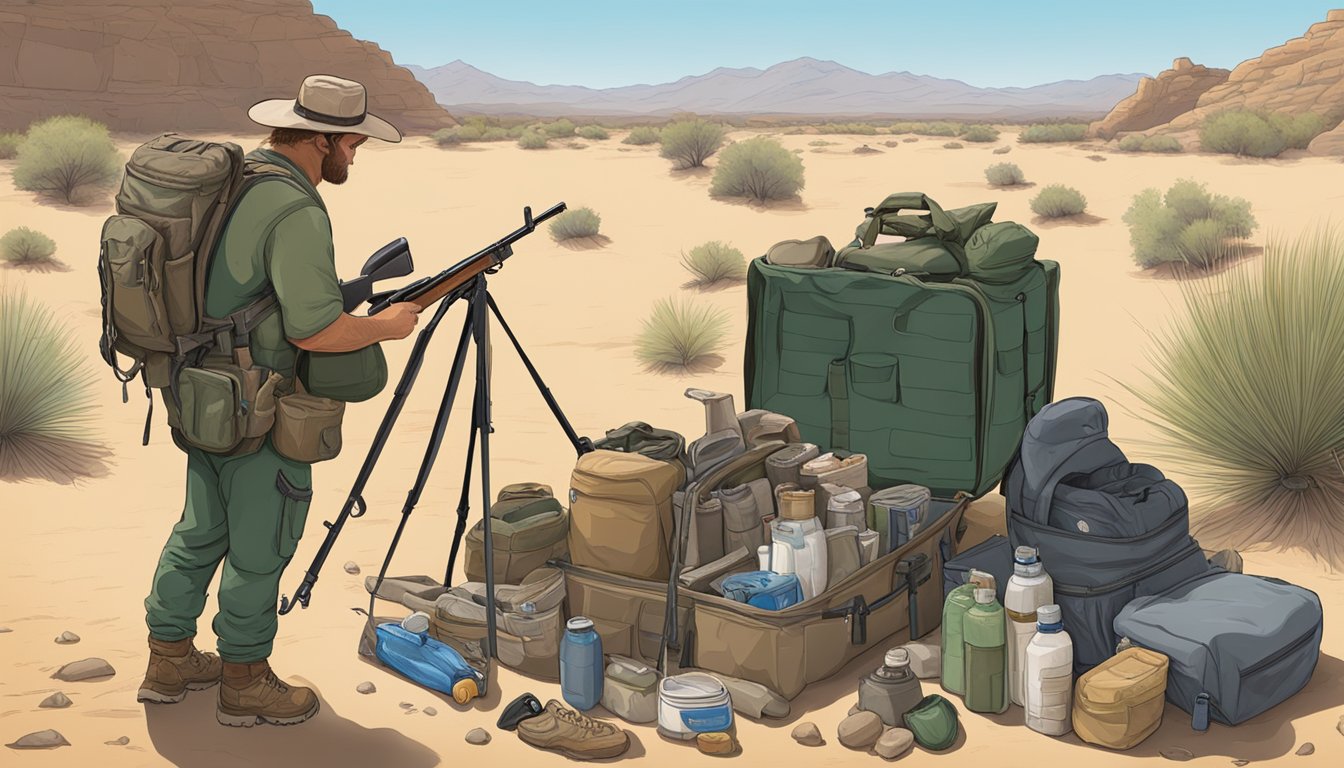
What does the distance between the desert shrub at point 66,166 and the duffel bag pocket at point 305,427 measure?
1654 cm

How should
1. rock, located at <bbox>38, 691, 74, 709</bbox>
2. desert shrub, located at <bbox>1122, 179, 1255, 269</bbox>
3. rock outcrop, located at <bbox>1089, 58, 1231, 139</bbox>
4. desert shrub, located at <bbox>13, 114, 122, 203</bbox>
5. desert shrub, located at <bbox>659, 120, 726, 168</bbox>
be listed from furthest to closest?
1. rock outcrop, located at <bbox>1089, 58, 1231, 139</bbox>
2. desert shrub, located at <bbox>659, 120, 726, 168</bbox>
3. desert shrub, located at <bbox>13, 114, 122, 203</bbox>
4. desert shrub, located at <bbox>1122, 179, 1255, 269</bbox>
5. rock, located at <bbox>38, 691, 74, 709</bbox>

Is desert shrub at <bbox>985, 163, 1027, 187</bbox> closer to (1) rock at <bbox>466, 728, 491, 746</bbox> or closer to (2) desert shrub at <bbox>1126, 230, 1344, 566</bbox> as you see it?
(2) desert shrub at <bbox>1126, 230, 1344, 566</bbox>

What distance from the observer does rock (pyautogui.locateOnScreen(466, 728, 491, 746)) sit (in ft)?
16.8

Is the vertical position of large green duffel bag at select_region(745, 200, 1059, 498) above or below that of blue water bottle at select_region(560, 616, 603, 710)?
above

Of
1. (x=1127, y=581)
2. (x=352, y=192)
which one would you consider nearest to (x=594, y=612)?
(x=1127, y=581)

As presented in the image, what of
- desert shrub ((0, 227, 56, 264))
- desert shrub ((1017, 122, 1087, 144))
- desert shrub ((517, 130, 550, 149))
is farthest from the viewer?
desert shrub ((1017, 122, 1087, 144))

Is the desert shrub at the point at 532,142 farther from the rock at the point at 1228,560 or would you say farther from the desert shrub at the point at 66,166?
the rock at the point at 1228,560

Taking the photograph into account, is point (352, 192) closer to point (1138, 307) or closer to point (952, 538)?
point (1138, 307)

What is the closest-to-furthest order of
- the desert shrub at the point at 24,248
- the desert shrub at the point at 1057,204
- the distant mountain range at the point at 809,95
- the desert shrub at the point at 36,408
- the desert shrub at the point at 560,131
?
1. the desert shrub at the point at 36,408
2. the desert shrub at the point at 24,248
3. the desert shrub at the point at 1057,204
4. the desert shrub at the point at 560,131
5. the distant mountain range at the point at 809,95

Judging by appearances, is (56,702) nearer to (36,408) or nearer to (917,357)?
(917,357)

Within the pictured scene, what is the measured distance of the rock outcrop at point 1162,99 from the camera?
126ft

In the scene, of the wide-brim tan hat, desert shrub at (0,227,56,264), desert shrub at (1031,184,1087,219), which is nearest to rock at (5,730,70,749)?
the wide-brim tan hat

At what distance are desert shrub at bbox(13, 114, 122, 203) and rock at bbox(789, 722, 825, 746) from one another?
17.4 meters

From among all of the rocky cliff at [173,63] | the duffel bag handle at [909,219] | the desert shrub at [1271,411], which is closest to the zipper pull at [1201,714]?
the desert shrub at [1271,411]
